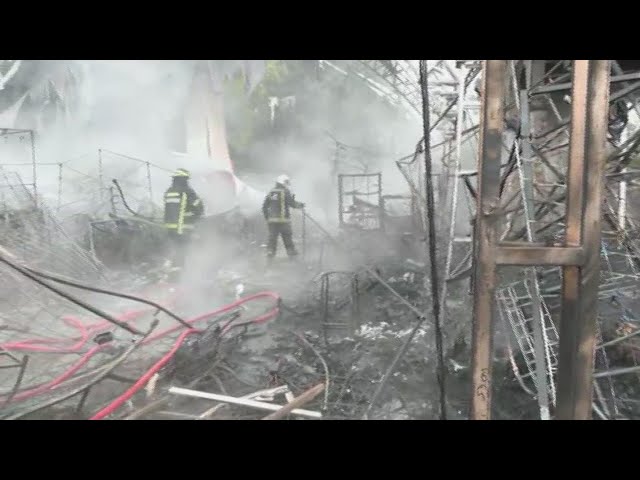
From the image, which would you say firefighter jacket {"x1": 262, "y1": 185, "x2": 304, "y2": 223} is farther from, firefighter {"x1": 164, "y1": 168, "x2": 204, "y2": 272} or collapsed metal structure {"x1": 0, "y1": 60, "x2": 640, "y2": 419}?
collapsed metal structure {"x1": 0, "y1": 60, "x2": 640, "y2": 419}

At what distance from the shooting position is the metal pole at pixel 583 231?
2197 millimetres

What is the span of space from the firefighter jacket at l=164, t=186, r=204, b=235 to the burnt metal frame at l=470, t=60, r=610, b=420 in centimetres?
776

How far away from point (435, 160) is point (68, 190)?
13.5 meters

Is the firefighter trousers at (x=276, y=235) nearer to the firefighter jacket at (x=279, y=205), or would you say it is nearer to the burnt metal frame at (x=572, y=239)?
the firefighter jacket at (x=279, y=205)

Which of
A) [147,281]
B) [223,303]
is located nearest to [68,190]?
[147,281]

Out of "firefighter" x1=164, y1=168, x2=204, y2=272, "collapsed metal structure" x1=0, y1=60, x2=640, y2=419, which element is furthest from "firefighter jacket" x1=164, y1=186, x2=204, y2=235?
"collapsed metal structure" x1=0, y1=60, x2=640, y2=419

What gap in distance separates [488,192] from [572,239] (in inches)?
21.6

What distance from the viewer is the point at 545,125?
24.1 feet

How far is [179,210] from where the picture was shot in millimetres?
9172

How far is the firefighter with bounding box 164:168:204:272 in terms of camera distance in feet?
29.9

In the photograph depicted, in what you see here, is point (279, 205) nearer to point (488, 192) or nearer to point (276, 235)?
point (276, 235)
